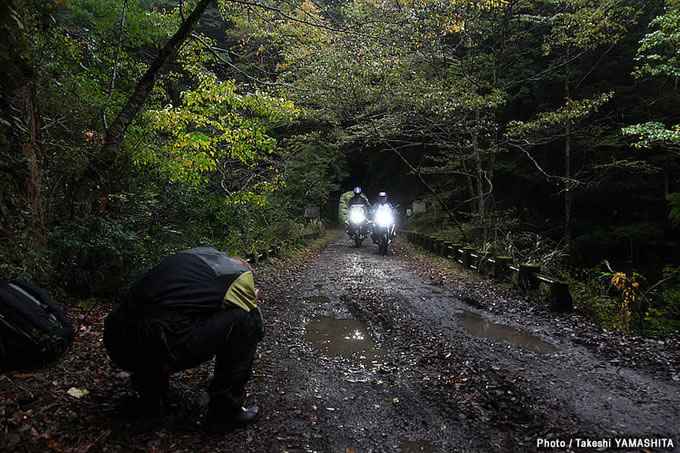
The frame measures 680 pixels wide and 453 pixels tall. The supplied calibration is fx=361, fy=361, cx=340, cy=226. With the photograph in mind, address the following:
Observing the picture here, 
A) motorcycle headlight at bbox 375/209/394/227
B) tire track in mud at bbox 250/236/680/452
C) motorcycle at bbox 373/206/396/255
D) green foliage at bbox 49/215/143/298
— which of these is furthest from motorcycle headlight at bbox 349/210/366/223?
green foliage at bbox 49/215/143/298

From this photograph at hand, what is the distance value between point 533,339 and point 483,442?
263cm

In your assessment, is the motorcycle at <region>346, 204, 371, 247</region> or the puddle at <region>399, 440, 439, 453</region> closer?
the puddle at <region>399, 440, 439, 453</region>

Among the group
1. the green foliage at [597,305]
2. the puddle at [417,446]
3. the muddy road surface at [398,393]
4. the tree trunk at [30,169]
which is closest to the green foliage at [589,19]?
the green foliage at [597,305]

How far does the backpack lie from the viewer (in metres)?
2.54

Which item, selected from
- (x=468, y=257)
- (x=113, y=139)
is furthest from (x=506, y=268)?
(x=113, y=139)

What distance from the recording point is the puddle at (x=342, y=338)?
4254 millimetres

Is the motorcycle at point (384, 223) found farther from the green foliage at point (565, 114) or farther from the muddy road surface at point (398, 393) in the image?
the muddy road surface at point (398, 393)

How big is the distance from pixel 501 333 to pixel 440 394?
214 centimetres

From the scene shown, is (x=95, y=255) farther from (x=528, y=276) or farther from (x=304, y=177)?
(x=304, y=177)

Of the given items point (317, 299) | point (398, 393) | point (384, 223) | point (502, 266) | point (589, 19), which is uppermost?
point (589, 19)

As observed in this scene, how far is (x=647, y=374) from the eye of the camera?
11.5ft

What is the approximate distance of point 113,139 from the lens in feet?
16.7

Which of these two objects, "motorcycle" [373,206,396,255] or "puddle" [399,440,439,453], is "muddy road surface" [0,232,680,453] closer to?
"puddle" [399,440,439,453]

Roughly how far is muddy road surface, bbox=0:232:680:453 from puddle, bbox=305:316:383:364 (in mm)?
23
